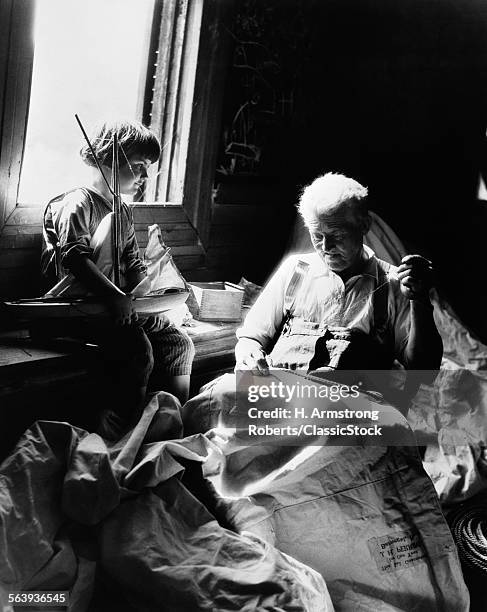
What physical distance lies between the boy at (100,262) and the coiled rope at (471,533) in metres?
1.25

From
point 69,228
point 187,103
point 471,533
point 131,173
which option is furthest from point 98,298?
point 471,533

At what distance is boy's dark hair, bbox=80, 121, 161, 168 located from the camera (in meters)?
2.50

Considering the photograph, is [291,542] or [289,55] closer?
[291,542]

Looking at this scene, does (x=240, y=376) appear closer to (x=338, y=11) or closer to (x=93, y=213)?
(x=93, y=213)

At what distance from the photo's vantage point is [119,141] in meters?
2.50

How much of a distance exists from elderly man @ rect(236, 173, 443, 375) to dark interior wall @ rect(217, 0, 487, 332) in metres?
1.19

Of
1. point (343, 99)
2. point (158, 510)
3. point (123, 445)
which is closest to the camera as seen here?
point (158, 510)

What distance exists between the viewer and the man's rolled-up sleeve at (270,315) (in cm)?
261

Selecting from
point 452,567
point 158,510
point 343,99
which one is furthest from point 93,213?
point 343,99

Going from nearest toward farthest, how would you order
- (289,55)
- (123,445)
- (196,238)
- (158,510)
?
(158,510), (123,445), (196,238), (289,55)

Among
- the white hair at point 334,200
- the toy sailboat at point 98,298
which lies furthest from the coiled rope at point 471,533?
the toy sailboat at point 98,298

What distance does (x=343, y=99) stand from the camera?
12.8 ft

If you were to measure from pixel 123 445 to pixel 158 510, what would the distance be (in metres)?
0.27

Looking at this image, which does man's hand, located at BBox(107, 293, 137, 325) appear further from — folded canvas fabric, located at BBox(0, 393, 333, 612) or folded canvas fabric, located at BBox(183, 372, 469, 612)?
folded canvas fabric, located at BBox(183, 372, 469, 612)
